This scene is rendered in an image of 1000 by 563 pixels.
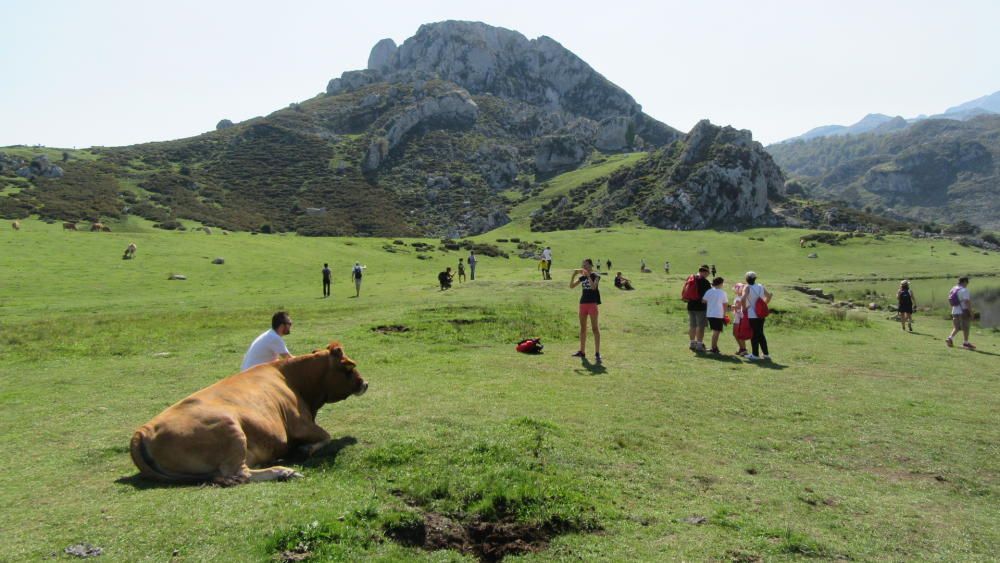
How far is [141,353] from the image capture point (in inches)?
796

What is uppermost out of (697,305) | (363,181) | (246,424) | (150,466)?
(363,181)

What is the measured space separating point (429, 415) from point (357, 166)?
168554mm

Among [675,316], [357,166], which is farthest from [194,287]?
[357,166]

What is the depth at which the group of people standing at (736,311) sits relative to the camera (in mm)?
19625

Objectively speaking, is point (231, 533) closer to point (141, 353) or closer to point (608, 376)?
point (608, 376)

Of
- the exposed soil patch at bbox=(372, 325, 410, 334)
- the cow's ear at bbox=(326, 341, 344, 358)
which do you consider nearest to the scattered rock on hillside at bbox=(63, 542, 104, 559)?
the cow's ear at bbox=(326, 341, 344, 358)

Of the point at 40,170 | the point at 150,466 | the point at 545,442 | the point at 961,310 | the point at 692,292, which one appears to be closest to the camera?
the point at 150,466

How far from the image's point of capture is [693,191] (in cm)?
12812

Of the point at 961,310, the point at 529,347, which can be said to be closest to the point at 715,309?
the point at 529,347

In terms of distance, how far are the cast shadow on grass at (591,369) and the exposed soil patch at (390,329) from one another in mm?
8398

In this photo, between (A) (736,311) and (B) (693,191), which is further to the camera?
(B) (693,191)

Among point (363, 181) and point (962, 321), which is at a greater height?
point (363, 181)

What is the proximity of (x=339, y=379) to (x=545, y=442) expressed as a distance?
3830 mm

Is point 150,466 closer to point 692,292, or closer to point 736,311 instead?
point 692,292
